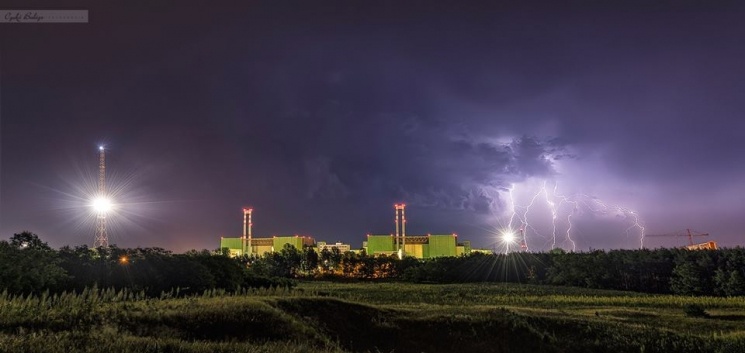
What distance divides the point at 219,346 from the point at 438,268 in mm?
122800

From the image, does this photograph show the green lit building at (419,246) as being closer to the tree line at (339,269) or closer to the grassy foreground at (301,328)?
the tree line at (339,269)

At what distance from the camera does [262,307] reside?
73.2 feet

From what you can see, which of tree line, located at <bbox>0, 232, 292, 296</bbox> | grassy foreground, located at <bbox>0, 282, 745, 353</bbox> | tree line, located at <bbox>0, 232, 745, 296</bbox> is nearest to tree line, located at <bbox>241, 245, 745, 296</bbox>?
tree line, located at <bbox>0, 232, 745, 296</bbox>

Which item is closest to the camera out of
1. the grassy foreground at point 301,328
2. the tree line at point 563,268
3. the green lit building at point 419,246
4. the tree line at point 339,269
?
the grassy foreground at point 301,328

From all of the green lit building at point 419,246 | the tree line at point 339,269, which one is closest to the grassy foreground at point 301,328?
the tree line at point 339,269

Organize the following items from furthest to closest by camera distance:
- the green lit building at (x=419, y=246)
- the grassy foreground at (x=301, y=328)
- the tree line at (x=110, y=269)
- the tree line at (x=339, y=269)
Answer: the green lit building at (x=419, y=246), the tree line at (x=339, y=269), the tree line at (x=110, y=269), the grassy foreground at (x=301, y=328)

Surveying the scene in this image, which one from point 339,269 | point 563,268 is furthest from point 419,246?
point 563,268

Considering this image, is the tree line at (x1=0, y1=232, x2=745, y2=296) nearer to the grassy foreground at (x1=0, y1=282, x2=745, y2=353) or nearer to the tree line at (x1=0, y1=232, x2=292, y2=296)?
the tree line at (x1=0, y1=232, x2=292, y2=296)

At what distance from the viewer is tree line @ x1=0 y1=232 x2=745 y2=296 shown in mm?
30266

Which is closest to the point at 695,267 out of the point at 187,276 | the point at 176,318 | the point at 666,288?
the point at 666,288

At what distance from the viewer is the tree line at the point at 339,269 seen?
1192 inches

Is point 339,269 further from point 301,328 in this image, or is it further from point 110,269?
point 301,328

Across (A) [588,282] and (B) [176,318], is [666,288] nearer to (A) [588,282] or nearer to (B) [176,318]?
(A) [588,282]

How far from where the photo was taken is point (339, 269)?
151000mm
